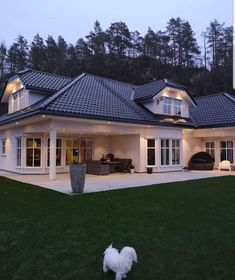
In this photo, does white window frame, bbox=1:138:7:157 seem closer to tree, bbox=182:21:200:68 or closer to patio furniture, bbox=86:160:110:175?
patio furniture, bbox=86:160:110:175

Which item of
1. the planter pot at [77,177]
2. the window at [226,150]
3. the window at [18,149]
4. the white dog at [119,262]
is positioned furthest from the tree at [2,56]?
the white dog at [119,262]

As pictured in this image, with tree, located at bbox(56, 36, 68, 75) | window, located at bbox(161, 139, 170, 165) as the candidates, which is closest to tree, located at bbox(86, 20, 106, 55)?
tree, located at bbox(56, 36, 68, 75)

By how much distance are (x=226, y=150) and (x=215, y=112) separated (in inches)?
117

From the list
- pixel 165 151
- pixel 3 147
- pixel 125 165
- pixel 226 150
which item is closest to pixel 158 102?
pixel 165 151

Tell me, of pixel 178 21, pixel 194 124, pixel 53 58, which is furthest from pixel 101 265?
pixel 178 21

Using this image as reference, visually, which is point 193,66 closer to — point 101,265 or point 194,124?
point 194,124

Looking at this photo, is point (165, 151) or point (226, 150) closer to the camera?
point (165, 151)

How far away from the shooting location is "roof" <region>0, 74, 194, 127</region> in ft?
42.5

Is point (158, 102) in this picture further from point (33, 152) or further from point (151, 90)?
point (33, 152)

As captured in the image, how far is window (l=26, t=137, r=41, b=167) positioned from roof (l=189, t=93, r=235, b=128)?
11331 mm

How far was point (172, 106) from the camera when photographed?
759 inches

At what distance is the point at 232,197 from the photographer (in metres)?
8.57

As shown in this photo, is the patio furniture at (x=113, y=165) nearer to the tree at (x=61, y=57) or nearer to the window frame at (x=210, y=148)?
the window frame at (x=210, y=148)

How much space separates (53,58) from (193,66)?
23.5 meters
